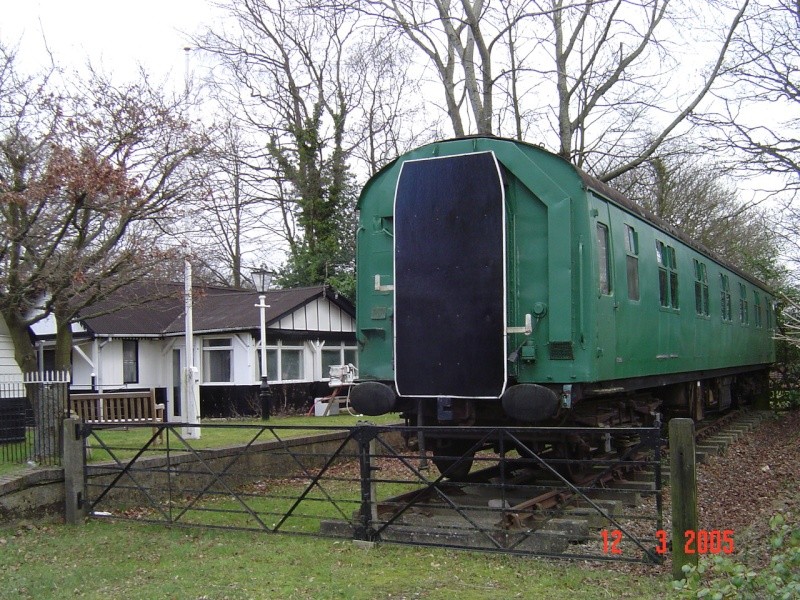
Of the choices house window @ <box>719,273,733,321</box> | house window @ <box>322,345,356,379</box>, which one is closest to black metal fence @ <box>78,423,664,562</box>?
house window @ <box>719,273,733,321</box>

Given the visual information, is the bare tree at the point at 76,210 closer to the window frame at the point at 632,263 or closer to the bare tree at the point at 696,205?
the window frame at the point at 632,263

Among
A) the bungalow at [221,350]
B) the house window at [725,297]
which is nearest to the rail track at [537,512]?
the house window at [725,297]

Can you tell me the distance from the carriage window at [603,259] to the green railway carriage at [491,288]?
0.02m

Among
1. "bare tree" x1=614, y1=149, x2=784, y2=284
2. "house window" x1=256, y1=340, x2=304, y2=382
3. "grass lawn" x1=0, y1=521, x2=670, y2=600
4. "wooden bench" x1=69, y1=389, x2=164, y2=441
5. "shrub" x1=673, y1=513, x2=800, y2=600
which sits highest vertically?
"bare tree" x1=614, y1=149, x2=784, y2=284

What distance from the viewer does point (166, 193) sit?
13000 mm

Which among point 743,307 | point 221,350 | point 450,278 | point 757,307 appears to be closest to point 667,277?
point 450,278

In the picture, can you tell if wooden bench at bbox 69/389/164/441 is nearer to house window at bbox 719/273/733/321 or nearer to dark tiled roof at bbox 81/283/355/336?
dark tiled roof at bbox 81/283/355/336

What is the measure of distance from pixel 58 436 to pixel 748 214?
2733 cm

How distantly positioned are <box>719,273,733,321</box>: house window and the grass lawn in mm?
10061

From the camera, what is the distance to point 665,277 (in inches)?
446

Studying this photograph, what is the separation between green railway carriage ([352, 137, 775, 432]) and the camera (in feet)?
26.8

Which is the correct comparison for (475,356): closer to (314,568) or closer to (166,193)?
(314,568)

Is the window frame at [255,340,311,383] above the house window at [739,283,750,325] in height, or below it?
below

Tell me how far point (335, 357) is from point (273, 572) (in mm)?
19123
